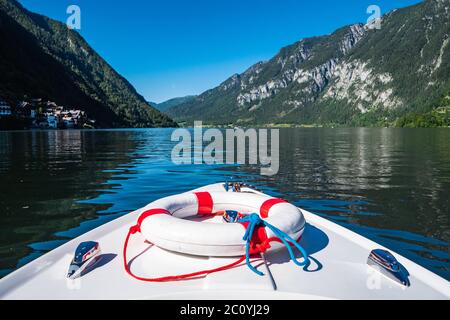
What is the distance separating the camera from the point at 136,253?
450 cm

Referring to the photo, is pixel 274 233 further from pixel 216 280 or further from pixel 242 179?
pixel 242 179

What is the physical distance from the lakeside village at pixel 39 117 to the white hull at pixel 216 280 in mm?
106884

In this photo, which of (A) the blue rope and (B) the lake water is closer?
(A) the blue rope

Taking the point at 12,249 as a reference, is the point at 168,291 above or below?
above

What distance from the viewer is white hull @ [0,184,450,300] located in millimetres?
3473

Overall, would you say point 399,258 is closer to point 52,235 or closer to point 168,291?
point 168,291

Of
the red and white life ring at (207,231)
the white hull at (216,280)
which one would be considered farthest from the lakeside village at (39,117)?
the red and white life ring at (207,231)

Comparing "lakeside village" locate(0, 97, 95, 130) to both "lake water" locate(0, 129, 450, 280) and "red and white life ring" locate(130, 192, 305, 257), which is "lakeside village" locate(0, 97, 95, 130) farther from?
"red and white life ring" locate(130, 192, 305, 257)

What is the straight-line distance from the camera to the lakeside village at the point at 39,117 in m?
94.9

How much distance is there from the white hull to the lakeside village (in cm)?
10688

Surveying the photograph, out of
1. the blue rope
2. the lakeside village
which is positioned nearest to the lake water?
the blue rope

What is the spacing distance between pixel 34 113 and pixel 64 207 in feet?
394

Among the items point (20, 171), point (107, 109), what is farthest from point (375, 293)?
point (107, 109)

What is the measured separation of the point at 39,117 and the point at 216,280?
128361 millimetres
